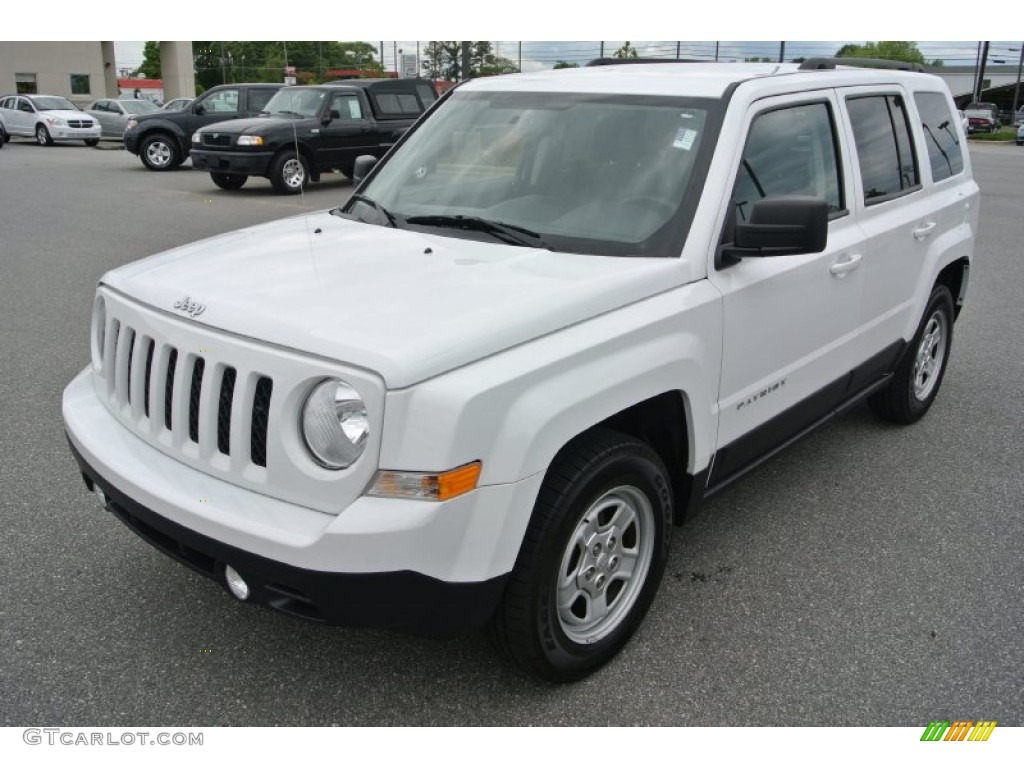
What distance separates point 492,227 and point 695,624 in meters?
1.64

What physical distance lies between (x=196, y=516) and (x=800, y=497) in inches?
115

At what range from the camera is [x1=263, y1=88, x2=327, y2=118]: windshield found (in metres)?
16.6

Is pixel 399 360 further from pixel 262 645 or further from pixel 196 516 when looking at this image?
pixel 262 645

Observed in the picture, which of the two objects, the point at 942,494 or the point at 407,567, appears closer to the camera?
the point at 407,567

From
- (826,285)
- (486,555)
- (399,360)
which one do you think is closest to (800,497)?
(826,285)

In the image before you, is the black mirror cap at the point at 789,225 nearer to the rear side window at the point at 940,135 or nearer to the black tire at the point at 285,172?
the rear side window at the point at 940,135

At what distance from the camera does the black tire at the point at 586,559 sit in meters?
2.64

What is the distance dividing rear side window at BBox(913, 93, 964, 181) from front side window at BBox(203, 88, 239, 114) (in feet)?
55.9

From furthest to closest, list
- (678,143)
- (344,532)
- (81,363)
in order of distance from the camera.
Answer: (81,363), (678,143), (344,532)

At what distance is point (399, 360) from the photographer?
2355 mm

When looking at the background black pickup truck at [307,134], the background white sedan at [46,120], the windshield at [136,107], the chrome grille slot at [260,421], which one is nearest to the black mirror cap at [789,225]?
the chrome grille slot at [260,421]

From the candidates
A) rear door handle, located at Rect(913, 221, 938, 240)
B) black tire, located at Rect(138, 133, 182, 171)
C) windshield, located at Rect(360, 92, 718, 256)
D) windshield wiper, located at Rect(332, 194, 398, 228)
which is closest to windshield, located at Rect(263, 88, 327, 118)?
black tire, located at Rect(138, 133, 182, 171)

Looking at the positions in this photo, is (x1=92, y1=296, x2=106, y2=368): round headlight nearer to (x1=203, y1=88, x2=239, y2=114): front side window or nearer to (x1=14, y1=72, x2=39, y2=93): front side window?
(x1=203, y1=88, x2=239, y2=114): front side window
